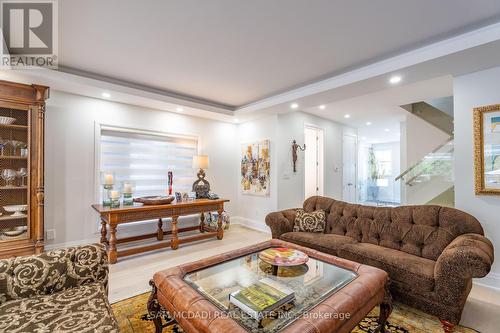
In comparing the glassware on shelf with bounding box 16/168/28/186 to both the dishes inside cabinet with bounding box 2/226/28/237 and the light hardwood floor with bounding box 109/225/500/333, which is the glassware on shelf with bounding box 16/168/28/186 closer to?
the dishes inside cabinet with bounding box 2/226/28/237

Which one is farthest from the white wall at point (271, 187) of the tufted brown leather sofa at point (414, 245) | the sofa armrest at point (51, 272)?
the sofa armrest at point (51, 272)

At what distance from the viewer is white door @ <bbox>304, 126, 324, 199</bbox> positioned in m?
5.86

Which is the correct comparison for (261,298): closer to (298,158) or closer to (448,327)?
(448,327)

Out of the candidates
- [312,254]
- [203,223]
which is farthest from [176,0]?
[203,223]

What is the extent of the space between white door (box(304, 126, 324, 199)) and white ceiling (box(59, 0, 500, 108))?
2.68 meters

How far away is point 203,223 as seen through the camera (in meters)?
4.57

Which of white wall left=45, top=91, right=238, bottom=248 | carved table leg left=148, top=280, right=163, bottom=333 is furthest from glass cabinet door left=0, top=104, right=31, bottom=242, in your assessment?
carved table leg left=148, top=280, right=163, bottom=333

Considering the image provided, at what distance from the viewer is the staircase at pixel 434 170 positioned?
3748 mm

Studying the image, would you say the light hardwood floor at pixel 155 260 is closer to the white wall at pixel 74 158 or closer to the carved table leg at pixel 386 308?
the white wall at pixel 74 158

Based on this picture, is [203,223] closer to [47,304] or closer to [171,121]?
[171,121]

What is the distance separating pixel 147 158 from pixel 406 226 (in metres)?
4.05

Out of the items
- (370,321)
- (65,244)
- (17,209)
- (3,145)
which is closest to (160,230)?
(65,244)

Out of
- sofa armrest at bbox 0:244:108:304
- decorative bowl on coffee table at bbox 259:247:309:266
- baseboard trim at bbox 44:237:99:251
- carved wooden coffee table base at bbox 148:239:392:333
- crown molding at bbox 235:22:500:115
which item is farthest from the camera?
baseboard trim at bbox 44:237:99:251

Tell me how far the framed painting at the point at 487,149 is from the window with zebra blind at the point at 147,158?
14.3 ft
